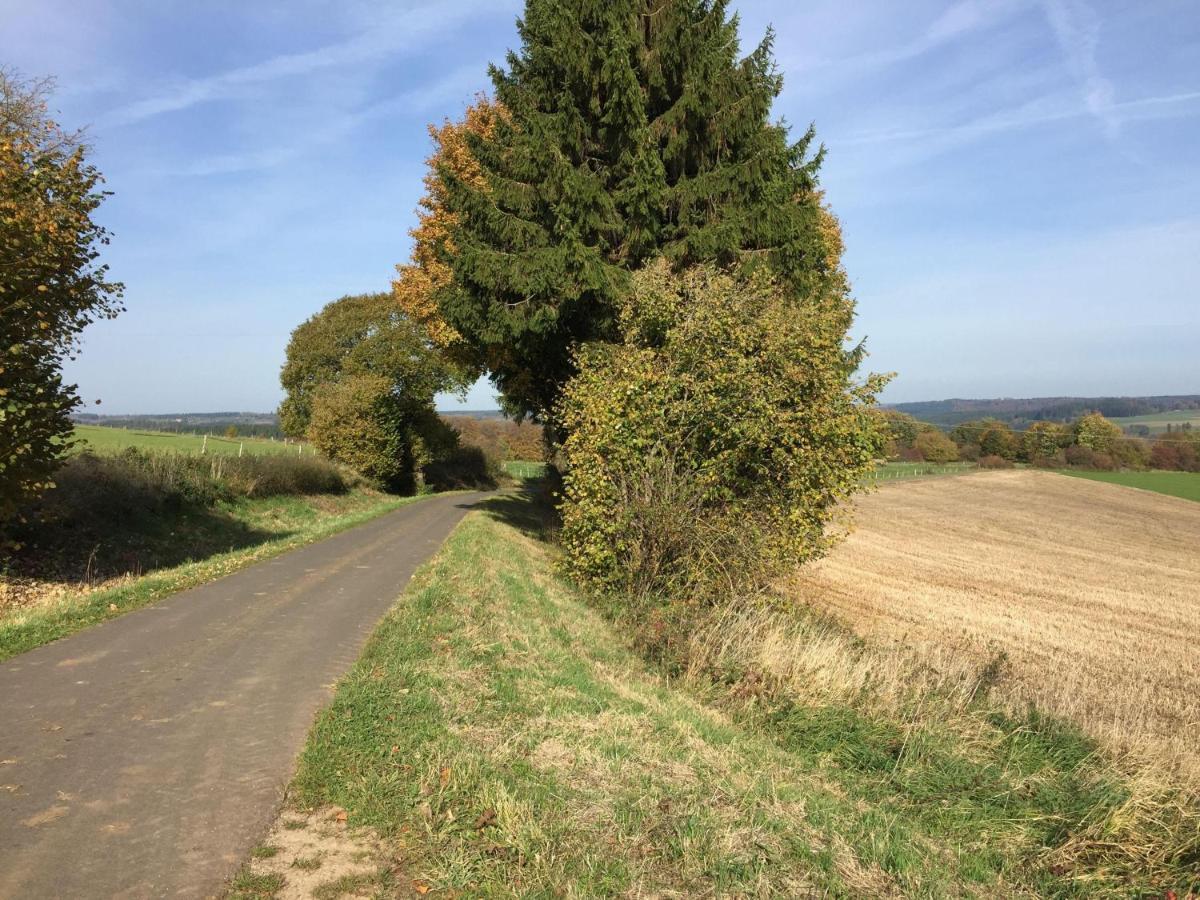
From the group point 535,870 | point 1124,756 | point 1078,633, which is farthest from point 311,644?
point 1078,633

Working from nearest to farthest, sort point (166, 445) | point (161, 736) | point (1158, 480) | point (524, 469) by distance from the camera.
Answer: point (161, 736), point (166, 445), point (1158, 480), point (524, 469)

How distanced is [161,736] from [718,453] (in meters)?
8.62

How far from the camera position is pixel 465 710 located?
626 cm

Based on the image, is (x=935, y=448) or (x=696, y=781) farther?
(x=935, y=448)

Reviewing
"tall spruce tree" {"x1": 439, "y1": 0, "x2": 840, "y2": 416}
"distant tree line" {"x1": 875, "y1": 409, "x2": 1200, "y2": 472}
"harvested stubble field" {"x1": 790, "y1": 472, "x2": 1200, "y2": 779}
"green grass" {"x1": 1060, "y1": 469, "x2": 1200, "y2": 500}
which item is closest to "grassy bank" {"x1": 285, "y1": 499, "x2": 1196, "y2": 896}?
"harvested stubble field" {"x1": 790, "y1": 472, "x2": 1200, "y2": 779}

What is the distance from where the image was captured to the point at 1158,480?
68688mm

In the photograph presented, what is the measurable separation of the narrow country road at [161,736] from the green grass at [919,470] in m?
63.5

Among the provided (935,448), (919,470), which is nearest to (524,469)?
(919,470)

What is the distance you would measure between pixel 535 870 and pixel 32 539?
14.4 meters

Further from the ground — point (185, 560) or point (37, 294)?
point (37, 294)

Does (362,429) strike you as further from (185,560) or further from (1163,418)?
(1163,418)

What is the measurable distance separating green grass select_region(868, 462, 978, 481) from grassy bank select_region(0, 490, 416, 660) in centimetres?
5285

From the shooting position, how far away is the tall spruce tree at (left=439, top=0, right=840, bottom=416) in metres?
15.1

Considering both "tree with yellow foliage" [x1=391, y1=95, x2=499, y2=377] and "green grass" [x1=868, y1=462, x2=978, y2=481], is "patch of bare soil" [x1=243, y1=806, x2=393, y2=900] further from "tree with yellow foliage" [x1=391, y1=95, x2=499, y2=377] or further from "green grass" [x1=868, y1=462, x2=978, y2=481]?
"green grass" [x1=868, y1=462, x2=978, y2=481]
